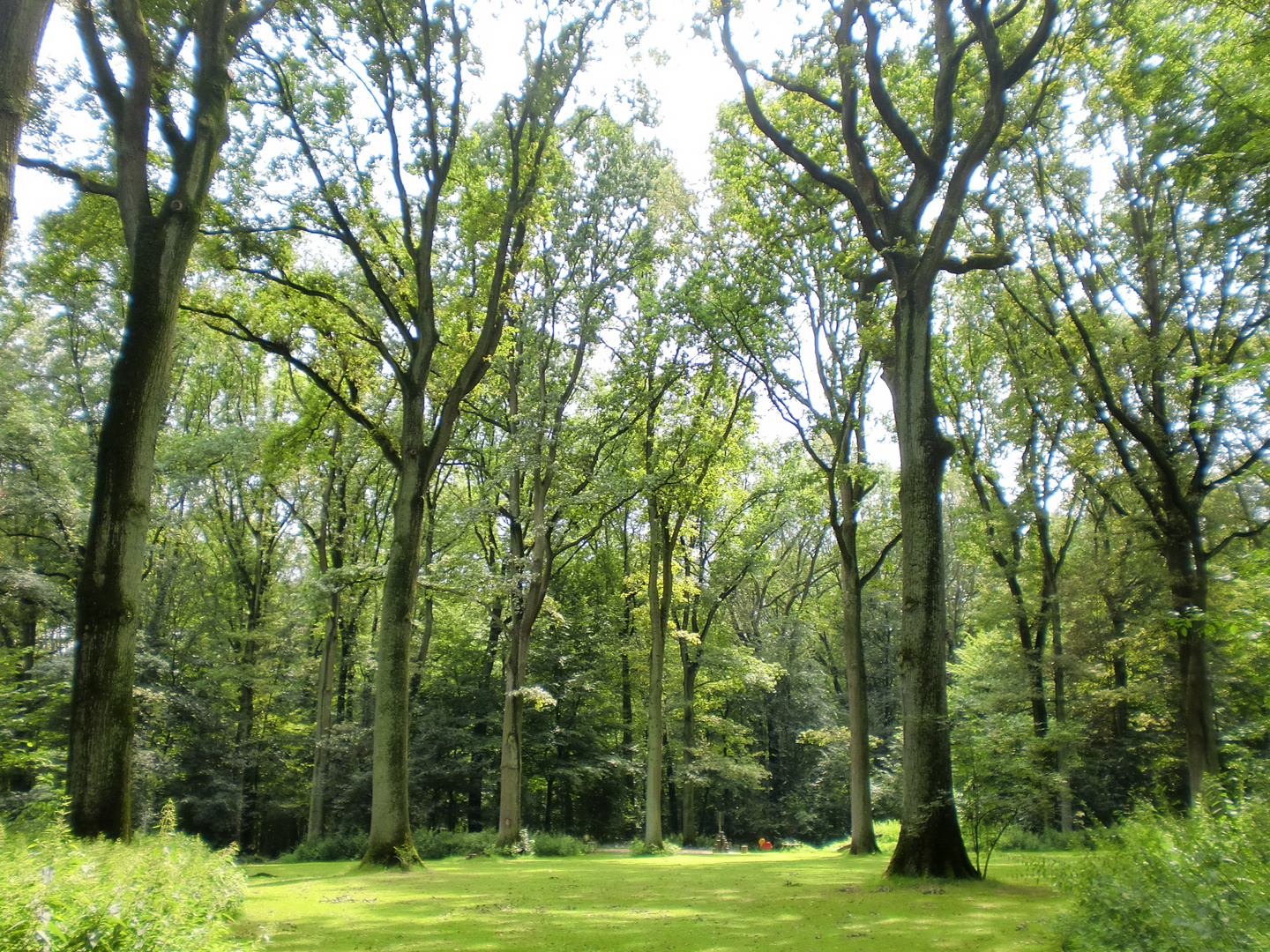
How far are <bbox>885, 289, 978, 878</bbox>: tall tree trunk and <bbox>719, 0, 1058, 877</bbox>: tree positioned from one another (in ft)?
0.04

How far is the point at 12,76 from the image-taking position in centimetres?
495

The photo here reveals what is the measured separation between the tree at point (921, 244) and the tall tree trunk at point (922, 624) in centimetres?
1

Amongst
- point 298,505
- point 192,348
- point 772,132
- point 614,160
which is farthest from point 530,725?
point 772,132

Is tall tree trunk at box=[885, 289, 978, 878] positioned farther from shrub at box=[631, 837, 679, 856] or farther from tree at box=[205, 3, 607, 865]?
shrub at box=[631, 837, 679, 856]

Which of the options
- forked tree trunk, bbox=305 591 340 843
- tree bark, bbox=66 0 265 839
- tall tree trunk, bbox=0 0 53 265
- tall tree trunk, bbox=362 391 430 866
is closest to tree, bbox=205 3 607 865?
tall tree trunk, bbox=362 391 430 866

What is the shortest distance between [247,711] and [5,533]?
9.58 m

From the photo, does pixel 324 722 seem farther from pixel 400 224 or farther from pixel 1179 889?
pixel 1179 889

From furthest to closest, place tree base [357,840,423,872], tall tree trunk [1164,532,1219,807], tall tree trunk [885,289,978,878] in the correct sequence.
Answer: tall tree trunk [1164,532,1219,807]
tree base [357,840,423,872]
tall tree trunk [885,289,978,878]

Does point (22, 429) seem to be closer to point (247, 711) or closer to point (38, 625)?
point (38, 625)

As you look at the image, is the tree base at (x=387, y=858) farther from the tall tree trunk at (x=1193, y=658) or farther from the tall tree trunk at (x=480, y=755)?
the tall tree trunk at (x=480, y=755)

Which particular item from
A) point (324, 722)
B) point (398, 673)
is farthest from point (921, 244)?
point (324, 722)

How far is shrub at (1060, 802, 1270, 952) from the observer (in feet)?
10.5

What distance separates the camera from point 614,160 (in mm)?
16391

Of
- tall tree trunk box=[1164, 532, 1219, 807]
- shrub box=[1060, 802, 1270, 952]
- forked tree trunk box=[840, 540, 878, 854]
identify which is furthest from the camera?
forked tree trunk box=[840, 540, 878, 854]
